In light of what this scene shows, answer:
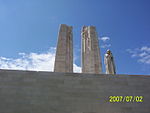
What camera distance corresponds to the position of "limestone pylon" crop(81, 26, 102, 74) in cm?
1620

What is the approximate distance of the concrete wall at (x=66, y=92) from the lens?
7.47 meters

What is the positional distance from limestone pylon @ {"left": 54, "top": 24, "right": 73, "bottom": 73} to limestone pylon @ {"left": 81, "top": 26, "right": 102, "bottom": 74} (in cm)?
183

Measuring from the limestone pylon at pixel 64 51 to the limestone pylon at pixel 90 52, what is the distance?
1.83 m

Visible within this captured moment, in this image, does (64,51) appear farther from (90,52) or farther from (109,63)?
(109,63)

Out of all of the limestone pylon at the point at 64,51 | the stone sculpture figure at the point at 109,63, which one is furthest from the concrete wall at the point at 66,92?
the stone sculpture figure at the point at 109,63

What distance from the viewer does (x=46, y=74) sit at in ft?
27.4

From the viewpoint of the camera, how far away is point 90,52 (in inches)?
671

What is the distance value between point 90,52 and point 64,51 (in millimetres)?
3453

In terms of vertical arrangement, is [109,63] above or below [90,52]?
below
